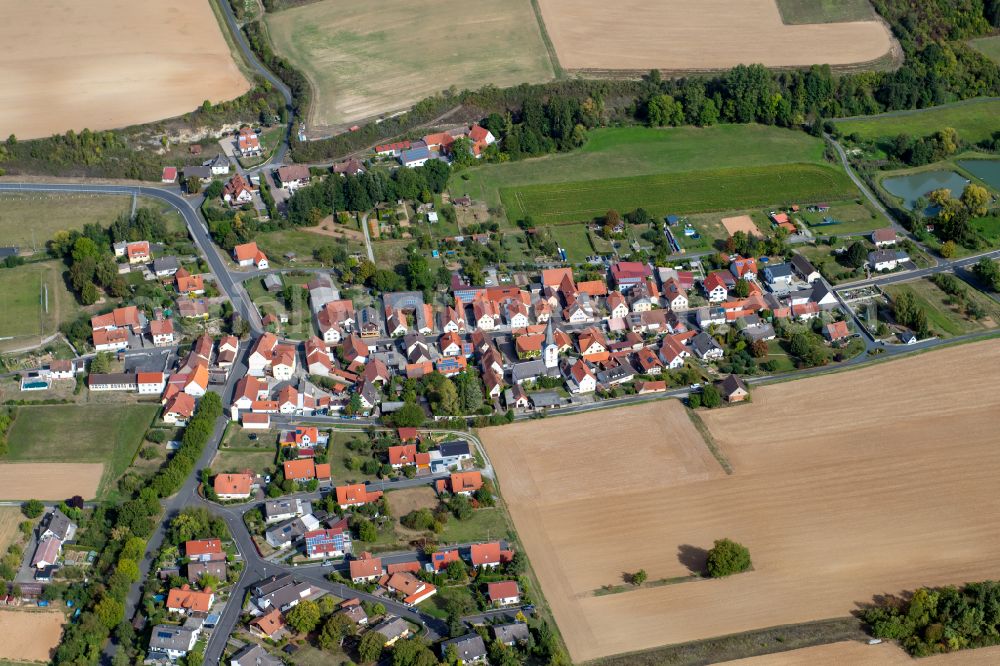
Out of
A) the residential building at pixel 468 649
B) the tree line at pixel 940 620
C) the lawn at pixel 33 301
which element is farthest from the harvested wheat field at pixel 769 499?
the lawn at pixel 33 301

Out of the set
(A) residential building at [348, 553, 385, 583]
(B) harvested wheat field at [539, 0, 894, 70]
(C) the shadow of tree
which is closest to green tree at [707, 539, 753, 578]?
(C) the shadow of tree

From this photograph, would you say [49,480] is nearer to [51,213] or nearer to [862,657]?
[51,213]

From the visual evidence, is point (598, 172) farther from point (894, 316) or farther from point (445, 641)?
point (445, 641)

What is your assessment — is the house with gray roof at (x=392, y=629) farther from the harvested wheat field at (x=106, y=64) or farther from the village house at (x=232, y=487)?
the harvested wheat field at (x=106, y=64)

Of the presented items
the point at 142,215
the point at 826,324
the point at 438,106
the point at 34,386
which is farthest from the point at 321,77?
the point at 826,324

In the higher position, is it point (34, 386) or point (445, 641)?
point (34, 386)

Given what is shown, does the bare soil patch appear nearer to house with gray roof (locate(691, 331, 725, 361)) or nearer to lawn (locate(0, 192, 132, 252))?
house with gray roof (locate(691, 331, 725, 361))
